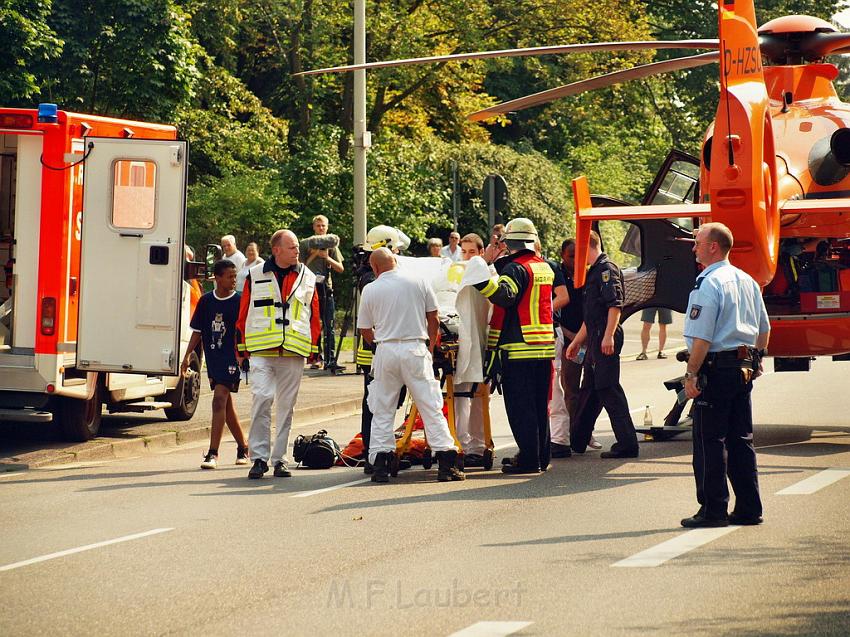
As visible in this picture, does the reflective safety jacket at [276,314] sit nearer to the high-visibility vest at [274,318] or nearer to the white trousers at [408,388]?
the high-visibility vest at [274,318]

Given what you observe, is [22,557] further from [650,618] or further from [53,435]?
[53,435]

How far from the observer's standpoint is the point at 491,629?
6.64m

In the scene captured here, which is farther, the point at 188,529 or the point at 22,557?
the point at 188,529

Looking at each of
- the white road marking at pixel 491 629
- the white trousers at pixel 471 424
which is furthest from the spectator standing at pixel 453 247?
the white road marking at pixel 491 629

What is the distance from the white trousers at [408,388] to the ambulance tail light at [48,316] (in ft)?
11.1

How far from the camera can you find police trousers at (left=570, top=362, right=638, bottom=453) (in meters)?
12.8

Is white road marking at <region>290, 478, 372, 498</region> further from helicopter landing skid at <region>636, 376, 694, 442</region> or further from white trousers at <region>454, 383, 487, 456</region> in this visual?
helicopter landing skid at <region>636, 376, 694, 442</region>

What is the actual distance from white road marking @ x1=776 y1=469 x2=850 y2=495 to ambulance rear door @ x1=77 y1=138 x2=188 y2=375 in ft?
18.4

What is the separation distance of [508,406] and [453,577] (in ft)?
13.7

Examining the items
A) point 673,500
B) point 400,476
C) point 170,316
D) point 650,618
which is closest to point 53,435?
point 170,316

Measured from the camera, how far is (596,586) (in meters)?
7.52

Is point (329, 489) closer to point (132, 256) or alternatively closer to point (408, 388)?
point (408, 388)

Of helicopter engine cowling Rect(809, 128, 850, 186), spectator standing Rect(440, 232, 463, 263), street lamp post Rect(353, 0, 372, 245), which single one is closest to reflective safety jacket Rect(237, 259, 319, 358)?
helicopter engine cowling Rect(809, 128, 850, 186)

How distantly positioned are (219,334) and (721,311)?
5.04m
